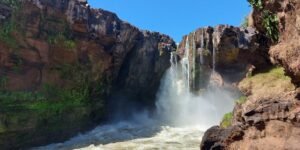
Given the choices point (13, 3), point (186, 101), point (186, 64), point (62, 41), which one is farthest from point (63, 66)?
point (186, 101)

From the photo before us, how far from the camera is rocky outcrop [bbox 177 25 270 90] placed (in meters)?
33.1

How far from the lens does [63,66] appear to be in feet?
90.1

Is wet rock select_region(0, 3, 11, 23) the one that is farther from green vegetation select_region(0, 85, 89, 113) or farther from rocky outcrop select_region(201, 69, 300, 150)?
rocky outcrop select_region(201, 69, 300, 150)

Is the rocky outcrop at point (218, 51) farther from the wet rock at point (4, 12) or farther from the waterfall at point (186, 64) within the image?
the wet rock at point (4, 12)

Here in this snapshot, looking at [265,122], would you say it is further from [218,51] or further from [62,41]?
[218,51]

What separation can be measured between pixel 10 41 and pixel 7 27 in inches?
35.5

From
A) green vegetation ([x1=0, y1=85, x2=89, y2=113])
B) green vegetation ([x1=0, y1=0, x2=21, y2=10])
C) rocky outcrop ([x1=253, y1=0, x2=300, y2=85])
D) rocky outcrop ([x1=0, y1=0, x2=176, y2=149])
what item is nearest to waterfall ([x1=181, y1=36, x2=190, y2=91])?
rocky outcrop ([x1=0, y1=0, x2=176, y2=149])

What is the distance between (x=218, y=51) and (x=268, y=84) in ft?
71.0

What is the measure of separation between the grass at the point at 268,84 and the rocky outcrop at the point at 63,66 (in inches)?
591

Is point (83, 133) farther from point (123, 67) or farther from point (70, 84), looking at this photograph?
point (123, 67)

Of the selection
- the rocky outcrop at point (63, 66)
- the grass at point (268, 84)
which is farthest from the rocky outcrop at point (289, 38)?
the rocky outcrop at point (63, 66)

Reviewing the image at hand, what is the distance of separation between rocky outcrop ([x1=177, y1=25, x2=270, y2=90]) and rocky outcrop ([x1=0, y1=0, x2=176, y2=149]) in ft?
9.17

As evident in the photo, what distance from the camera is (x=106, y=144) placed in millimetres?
23156

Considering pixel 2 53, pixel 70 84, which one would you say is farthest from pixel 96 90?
pixel 2 53
